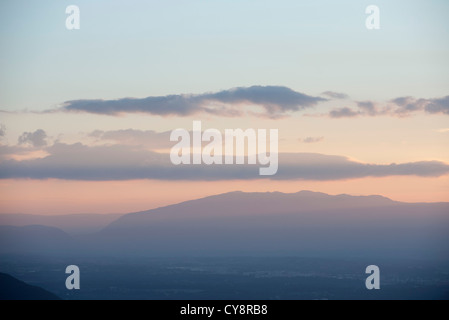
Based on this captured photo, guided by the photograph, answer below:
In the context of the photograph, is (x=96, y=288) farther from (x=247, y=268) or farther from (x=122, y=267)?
(x=247, y=268)

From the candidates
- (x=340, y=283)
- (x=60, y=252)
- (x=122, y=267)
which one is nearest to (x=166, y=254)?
(x=60, y=252)

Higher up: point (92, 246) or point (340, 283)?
point (92, 246)

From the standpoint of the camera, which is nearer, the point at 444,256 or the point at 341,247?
the point at 444,256
